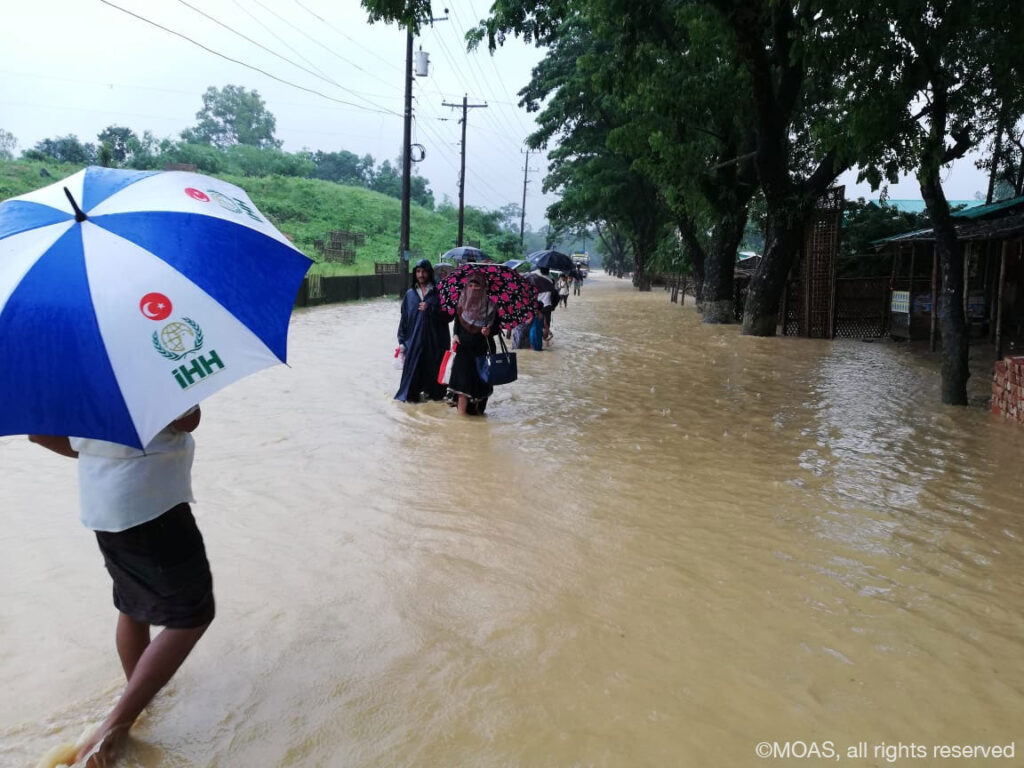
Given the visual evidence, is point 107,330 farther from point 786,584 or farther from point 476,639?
point 786,584

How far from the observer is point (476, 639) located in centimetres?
337

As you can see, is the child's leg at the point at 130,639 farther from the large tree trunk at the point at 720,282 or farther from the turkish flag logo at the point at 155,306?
the large tree trunk at the point at 720,282

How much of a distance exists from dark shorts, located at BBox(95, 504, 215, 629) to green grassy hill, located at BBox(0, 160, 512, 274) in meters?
36.9

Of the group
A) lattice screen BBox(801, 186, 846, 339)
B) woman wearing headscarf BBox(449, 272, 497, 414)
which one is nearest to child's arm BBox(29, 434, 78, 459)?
woman wearing headscarf BBox(449, 272, 497, 414)

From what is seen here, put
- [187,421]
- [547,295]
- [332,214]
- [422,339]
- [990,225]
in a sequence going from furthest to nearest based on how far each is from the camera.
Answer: [332,214] < [547,295] < [990,225] < [422,339] < [187,421]

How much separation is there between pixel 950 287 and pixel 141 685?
8.85 meters

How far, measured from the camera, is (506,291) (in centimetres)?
793

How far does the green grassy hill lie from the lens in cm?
4241

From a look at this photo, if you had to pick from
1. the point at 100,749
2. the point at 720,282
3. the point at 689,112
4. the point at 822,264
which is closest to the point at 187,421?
the point at 100,749

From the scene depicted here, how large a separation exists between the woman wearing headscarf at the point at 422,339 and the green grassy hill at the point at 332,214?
1218 inches

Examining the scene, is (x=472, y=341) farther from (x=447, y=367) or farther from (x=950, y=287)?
(x=950, y=287)

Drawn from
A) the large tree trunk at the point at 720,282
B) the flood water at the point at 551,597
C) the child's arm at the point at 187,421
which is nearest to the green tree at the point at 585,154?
the large tree trunk at the point at 720,282

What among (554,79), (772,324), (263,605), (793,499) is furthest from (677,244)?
(263,605)

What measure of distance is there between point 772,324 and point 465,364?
12.0 m
